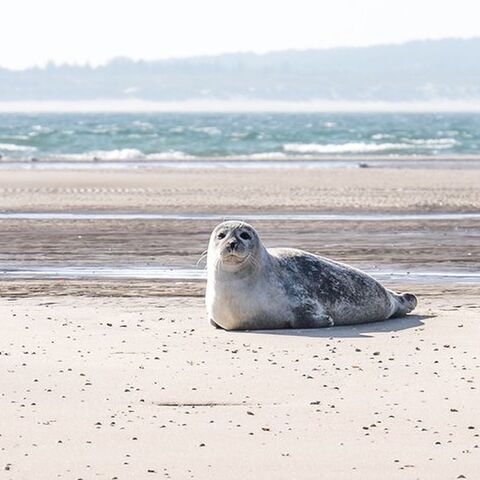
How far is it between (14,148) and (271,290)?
47.3m

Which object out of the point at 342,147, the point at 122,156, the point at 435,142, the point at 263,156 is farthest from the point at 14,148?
the point at 435,142

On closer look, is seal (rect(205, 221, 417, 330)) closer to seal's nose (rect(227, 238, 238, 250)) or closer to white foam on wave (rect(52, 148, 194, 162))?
seal's nose (rect(227, 238, 238, 250))

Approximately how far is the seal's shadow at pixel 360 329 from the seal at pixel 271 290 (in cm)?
9

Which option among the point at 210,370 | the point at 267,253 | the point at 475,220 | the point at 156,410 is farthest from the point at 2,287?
the point at 475,220

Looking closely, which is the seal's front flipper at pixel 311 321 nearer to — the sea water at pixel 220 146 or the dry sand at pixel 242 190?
the dry sand at pixel 242 190

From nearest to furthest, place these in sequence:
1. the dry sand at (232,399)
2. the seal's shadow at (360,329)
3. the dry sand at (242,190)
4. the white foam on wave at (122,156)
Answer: the dry sand at (232,399) → the seal's shadow at (360,329) → the dry sand at (242,190) → the white foam on wave at (122,156)

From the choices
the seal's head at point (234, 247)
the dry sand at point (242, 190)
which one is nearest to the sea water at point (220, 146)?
the dry sand at point (242, 190)

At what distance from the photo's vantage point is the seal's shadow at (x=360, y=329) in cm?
1164

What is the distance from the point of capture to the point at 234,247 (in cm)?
1170

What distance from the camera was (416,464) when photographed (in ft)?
25.0

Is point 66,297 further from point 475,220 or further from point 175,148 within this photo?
point 175,148

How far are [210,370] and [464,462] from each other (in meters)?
2.65

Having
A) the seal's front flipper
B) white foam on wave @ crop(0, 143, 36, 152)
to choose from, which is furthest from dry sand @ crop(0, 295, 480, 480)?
white foam on wave @ crop(0, 143, 36, 152)

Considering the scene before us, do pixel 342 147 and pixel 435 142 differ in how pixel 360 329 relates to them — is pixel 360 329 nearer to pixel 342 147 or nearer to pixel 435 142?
pixel 342 147
